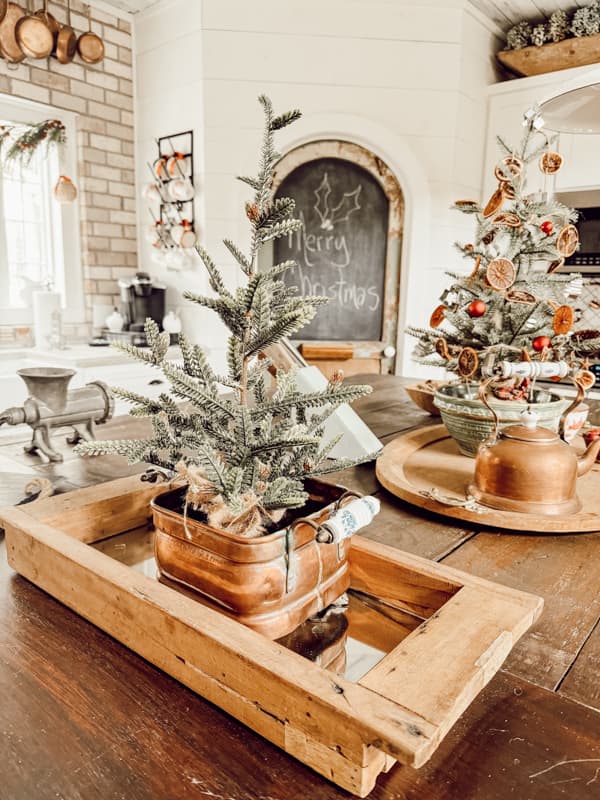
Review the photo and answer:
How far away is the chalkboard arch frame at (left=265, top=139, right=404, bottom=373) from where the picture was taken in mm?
3857

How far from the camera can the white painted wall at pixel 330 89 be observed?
3600 mm

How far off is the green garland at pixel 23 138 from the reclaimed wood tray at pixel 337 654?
3.48 metres

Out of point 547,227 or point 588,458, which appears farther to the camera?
point 547,227

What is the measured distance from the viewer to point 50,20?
342cm

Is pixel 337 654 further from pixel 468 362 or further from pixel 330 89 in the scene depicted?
pixel 330 89

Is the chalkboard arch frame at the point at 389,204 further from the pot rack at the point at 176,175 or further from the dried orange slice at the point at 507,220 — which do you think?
the dried orange slice at the point at 507,220

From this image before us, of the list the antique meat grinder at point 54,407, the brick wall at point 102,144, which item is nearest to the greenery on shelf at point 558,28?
the brick wall at point 102,144

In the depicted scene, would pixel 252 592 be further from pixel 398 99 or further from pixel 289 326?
pixel 398 99

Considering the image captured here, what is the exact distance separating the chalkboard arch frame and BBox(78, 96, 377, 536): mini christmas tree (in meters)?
3.37

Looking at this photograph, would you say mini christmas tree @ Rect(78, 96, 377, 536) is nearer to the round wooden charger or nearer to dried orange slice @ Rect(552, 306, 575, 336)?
the round wooden charger

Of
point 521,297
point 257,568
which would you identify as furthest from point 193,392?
point 521,297

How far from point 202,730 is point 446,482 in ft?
2.57

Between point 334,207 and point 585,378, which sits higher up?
point 334,207

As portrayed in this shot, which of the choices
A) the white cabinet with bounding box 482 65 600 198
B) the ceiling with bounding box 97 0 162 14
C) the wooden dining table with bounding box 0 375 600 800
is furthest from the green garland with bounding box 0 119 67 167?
the wooden dining table with bounding box 0 375 600 800
